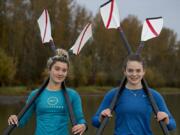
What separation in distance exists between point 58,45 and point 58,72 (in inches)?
1601

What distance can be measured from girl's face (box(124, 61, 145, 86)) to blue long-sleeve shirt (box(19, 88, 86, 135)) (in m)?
0.74

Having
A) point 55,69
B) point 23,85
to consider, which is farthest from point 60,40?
point 55,69

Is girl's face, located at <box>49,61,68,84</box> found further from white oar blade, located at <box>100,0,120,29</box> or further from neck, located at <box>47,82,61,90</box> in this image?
white oar blade, located at <box>100,0,120,29</box>

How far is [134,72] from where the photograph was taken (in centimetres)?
458

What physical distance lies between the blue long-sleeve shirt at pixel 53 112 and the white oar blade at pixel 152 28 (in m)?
1.49

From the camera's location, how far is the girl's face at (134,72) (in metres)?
4.59

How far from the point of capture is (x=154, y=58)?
62.1 meters

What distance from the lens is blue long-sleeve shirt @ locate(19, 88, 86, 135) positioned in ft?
15.5

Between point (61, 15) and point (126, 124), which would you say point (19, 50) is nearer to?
point (61, 15)

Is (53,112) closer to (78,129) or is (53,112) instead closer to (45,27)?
(78,129)

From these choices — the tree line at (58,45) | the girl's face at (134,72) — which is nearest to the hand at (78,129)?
the girl's face at (134,72)

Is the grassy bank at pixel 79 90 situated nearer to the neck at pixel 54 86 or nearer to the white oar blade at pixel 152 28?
the white oar blade at pixel 152 28

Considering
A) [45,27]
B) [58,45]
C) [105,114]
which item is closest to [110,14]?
[45,27]

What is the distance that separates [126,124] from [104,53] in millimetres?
49832
